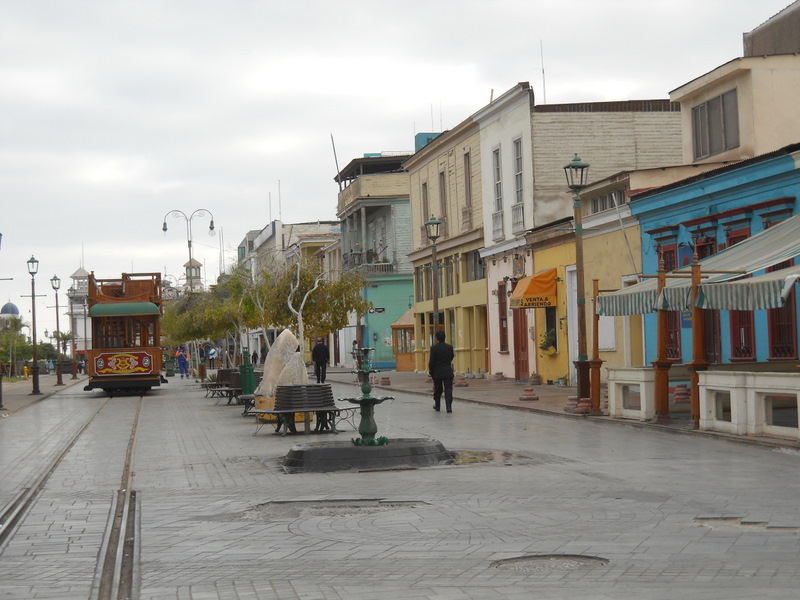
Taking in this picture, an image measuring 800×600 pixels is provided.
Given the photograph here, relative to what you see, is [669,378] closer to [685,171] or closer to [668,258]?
[668,258]

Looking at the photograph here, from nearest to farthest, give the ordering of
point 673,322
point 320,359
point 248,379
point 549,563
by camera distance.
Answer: point 549,563 < point 673,322 < point 248,379 < point 320,359

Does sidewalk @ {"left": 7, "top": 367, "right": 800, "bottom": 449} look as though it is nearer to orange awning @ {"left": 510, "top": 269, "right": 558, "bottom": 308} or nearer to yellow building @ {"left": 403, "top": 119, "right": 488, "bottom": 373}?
orange awning @ {"left": 510, "top": 269, "right": 558, "bottom": 308}

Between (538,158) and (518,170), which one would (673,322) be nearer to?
(538,158)

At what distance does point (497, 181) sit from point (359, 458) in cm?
2786

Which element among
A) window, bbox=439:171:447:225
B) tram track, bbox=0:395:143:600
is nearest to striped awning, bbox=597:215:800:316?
tram track, bbox=0:395:143:600

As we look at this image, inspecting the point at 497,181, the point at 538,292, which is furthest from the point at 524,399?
the point at 497,181

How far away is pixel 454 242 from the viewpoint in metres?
45.8

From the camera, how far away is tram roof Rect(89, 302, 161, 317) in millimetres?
38719

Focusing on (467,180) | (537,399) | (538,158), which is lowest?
(537,399)

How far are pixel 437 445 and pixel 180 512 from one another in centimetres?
465

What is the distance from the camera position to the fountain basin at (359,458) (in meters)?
13.7

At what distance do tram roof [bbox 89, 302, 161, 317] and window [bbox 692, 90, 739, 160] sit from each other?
1928cm

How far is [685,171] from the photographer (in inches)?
1097

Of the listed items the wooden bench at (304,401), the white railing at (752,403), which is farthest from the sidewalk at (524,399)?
the wooden bench at (304,401)
